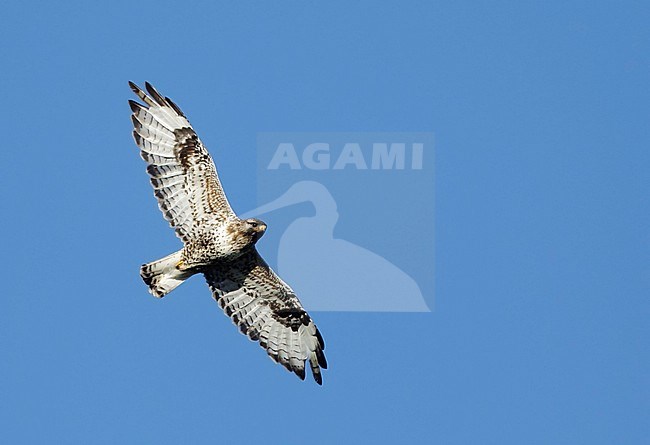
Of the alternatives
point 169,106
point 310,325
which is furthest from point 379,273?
point 169,106

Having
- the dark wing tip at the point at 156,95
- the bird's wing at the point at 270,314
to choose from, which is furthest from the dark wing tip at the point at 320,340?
the dark wing tip at the point at 156,95

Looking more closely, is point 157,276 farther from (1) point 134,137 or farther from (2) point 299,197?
(2) point 299,197

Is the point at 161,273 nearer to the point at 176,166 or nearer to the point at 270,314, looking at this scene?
the point at 176,166

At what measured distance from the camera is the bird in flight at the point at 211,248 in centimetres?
1884

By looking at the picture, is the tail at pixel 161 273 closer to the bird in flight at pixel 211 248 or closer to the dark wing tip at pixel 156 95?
the bird in flight at pixel 211 248

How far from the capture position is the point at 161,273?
743 inches

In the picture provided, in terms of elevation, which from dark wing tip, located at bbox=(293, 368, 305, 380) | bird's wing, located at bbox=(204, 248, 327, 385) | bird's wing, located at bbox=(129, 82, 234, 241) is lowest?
dark wing tip, located at bbox=(293, 368, 305, 380)

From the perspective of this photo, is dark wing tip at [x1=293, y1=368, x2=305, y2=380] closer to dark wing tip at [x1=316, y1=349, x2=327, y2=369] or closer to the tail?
dark wing tip at [x1=316, y1=349, x2=327, y2=369]

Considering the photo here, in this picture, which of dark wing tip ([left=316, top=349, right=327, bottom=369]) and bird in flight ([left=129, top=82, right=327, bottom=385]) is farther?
dark wing tip ([left=316, top=349, right=327, bottom=369])

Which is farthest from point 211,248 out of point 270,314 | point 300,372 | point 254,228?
point 300,372

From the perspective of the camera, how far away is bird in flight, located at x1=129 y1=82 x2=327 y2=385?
61.8 ft

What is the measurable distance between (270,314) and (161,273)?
1.38m

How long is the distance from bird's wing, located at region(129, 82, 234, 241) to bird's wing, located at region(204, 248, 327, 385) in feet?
2.22

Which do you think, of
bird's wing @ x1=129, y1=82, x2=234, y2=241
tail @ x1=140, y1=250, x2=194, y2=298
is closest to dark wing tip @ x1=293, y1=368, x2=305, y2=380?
tail @ x1=140, y1=250, x2=194, y2=298
